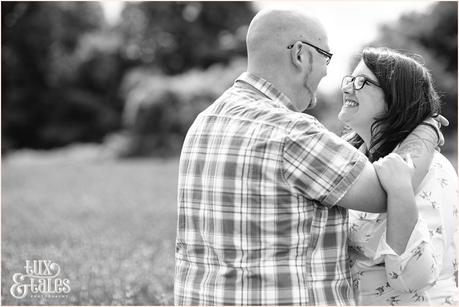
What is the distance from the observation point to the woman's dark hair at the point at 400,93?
299 centimetres

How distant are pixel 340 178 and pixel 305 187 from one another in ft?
0.43

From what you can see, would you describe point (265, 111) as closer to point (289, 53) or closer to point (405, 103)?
point (289, 53)

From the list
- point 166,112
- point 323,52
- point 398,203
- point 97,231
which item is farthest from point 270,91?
point 166,112

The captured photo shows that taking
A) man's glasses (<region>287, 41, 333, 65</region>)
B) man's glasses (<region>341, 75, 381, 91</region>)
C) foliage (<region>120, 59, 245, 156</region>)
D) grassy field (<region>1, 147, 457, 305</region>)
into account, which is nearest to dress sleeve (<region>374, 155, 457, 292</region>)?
man's glasses (<region>341, 75, 381, 91</region>)

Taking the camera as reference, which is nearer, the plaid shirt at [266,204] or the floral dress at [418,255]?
the plaid shirt at [266,204]

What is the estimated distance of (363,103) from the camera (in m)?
3.07

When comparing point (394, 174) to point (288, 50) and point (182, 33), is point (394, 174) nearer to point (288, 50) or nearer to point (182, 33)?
point (288, 50)

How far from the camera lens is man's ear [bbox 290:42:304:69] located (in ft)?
8.83

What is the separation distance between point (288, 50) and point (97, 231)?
650cm

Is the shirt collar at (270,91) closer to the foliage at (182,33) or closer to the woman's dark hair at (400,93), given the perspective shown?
the woman's dark hair at (400,93)

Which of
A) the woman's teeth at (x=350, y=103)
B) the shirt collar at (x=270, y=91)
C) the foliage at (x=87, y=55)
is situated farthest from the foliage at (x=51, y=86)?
the shirt collar at (x=270, y=91)

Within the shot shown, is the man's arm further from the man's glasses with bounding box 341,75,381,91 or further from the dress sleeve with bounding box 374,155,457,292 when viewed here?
the man's glasses with bounding box 341,75,381,91

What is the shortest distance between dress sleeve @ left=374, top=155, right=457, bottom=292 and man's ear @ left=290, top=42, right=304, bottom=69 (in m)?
0.75

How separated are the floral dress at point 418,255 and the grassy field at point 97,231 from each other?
8.05 feet
